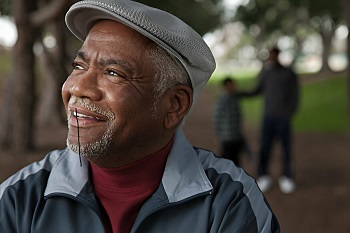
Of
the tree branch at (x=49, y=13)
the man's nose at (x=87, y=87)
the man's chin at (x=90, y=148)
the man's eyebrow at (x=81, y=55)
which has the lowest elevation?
the man's chin at (x=90, y=148)

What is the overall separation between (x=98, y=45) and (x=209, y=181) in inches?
22.0

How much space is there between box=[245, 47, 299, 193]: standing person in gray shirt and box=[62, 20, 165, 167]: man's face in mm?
5407

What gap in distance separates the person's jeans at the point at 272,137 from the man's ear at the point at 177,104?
5.49 meters

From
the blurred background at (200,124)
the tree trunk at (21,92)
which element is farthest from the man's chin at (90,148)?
the tree trunk at (21,92)

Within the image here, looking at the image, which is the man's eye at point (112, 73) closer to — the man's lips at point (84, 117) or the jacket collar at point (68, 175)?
the man's lips at point (84, 117)

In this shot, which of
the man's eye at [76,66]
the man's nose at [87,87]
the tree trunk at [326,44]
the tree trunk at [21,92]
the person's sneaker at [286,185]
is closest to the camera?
the man's nose at [87,87]

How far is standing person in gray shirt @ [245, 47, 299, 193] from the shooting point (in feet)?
23.5

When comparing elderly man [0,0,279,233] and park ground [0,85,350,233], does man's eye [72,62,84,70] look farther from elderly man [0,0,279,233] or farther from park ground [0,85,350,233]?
park ground [0,85,350,233]

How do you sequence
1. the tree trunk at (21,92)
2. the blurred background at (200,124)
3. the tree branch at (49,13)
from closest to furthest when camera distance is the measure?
the blurred background at (200,124) < the tree branch at (49,13) < the tree trunk at (21,92)

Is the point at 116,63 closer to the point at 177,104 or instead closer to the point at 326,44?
the point at 177,104

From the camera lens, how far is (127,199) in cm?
182

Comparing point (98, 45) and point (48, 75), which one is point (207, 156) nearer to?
point (98, 45)

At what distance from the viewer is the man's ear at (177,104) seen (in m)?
1.85

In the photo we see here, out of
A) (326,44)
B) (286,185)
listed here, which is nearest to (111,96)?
(286,185)
